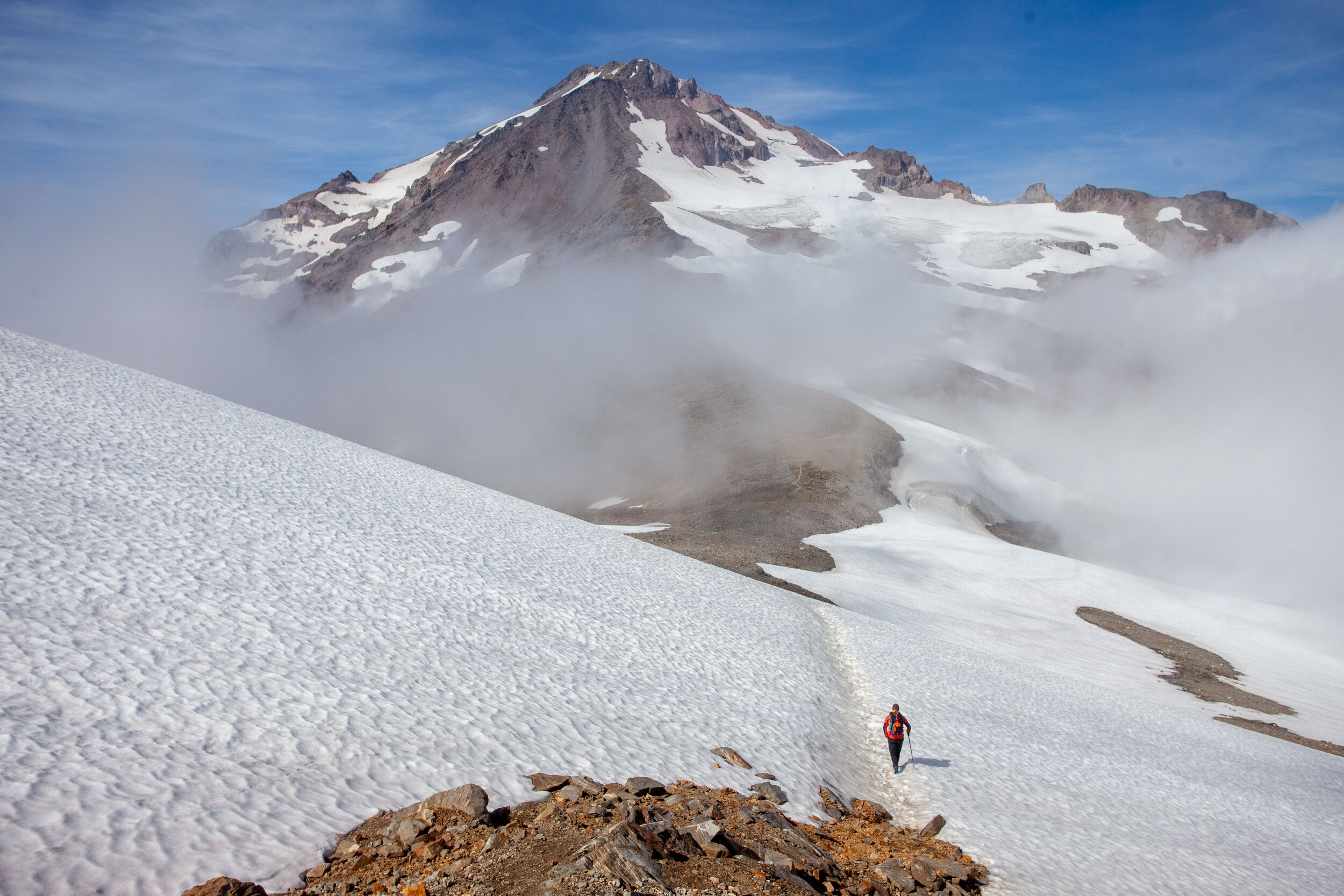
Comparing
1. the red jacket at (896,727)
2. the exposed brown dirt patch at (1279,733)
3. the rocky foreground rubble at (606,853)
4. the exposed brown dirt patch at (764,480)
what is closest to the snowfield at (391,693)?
the rocky foreground rubble at (606,853)

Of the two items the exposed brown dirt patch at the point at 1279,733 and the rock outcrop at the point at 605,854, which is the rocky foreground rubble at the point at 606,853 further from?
the exposed brown dirt patch at the point at 1279,733

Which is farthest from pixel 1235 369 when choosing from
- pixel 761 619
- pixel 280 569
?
pixel 280 569

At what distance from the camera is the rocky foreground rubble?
5840mm

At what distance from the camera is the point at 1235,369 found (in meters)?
172

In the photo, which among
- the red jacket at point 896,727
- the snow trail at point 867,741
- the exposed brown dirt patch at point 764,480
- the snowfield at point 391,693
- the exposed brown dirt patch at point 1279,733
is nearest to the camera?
the snowfield at point 391,693

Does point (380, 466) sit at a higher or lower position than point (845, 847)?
higher

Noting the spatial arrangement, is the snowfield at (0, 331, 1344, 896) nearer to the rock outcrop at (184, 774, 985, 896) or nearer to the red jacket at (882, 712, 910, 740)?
the rock outcrop at (184, 774, 985, 896)

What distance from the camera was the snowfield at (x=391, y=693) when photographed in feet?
21.9

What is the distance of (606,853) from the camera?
611 centimetres

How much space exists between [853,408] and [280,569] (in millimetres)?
68141

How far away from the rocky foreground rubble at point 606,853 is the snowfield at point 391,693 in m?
0.49

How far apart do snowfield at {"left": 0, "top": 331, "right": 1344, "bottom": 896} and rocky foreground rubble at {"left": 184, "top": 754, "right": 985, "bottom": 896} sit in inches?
19.2

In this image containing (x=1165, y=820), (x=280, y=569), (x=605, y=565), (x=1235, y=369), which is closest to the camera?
(x=280, y=569)

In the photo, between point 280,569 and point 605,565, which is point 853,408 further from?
point 280,569
